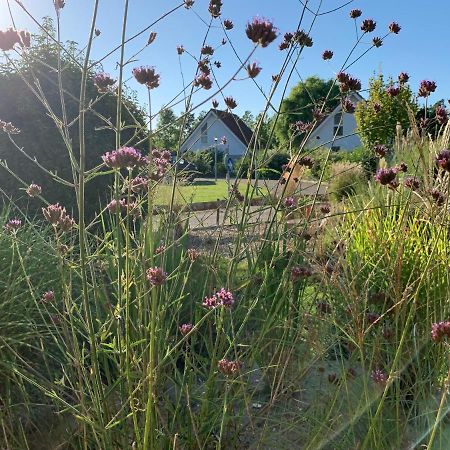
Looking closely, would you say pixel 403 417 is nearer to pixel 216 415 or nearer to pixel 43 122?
pixel 216 415

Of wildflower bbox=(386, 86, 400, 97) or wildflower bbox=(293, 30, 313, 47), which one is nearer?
wildflower bbox=(293, 30, 313, 47)

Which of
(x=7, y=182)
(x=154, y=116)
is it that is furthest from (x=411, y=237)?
(x=7, y=182)

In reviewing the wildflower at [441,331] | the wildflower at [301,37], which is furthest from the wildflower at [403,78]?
the wildflower at [441,331]

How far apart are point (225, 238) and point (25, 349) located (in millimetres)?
4352

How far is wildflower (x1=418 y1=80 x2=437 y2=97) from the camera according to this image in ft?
8.02

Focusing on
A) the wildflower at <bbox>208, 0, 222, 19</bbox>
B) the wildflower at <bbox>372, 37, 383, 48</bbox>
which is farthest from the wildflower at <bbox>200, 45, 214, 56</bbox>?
the wildflower at <bbox>372, 37, 383, 48</bbox>

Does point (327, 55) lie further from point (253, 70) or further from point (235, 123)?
point (235, 123)

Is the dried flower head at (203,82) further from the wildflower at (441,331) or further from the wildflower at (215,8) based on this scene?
the wildflower at (441,331)

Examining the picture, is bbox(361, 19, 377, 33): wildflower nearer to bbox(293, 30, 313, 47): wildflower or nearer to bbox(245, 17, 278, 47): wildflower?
bbox(293, 30, 313, 47): wildflower

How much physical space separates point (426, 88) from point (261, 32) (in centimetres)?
128

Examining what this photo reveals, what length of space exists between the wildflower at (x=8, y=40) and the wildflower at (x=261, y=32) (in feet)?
2.30

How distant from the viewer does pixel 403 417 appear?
2082 mm

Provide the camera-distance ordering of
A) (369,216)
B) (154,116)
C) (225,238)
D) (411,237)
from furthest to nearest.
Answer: (225,238), (369,216), (411,237), (154,116)

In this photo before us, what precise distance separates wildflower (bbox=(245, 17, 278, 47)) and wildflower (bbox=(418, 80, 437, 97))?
1.21 m
